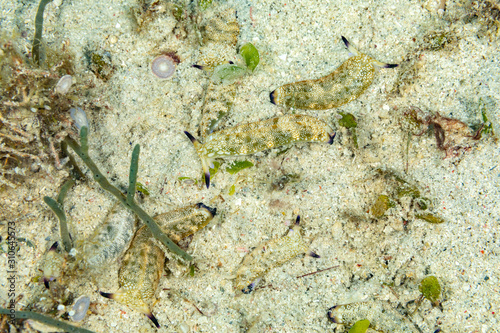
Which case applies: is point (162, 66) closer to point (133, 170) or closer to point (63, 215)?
point (133, 170)

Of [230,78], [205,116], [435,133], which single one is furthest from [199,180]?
[435,133]

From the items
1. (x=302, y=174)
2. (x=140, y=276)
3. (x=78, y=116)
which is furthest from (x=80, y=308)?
(x=302, y=174)

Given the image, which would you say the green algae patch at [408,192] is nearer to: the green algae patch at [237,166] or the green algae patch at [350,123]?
the green algae patch at [350,123]

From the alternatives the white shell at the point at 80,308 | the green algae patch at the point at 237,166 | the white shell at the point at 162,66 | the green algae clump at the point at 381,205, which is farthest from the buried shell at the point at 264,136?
the white shell at the point at 80,308

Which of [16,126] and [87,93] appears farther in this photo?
[87,93]

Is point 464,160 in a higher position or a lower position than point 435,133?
lower

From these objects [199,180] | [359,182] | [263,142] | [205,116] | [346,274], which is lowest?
[346,274]

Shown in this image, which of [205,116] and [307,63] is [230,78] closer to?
[205,116]
